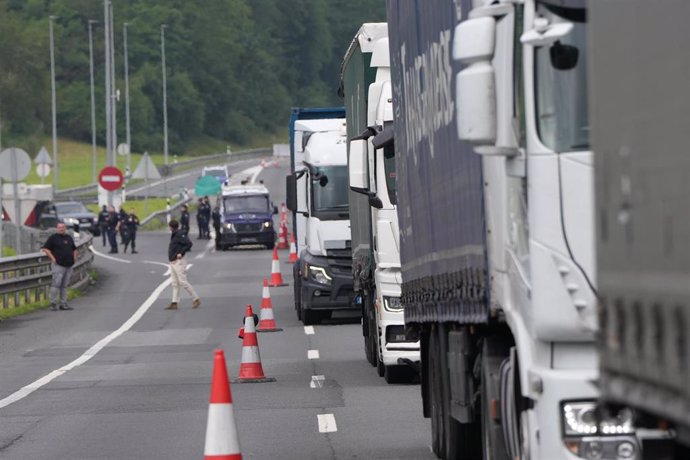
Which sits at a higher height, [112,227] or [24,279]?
[112,227]

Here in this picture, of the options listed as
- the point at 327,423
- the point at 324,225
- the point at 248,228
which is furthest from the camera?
the point at 248,228

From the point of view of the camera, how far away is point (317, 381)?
18.1m

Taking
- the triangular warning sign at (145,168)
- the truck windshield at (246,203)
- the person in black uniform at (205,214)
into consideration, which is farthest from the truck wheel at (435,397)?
the person in black uniform at (205,214)

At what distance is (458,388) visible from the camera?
391 inches

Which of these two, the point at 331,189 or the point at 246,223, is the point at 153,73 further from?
the point at 331,189

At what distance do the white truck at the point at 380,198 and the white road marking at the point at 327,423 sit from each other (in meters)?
1.90

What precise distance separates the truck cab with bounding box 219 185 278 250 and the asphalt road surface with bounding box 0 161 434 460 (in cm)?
2498

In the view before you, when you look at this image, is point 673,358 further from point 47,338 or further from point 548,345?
point 47,338

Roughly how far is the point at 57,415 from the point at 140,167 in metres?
49.3

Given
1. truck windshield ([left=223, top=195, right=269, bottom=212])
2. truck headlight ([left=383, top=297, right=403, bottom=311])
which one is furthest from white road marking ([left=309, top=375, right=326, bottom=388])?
truck windshield ([left=223, top=195, right=269, bottom=212])

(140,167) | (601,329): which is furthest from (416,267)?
(140,167)

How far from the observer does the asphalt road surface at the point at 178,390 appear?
42.5ft

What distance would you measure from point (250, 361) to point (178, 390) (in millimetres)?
879

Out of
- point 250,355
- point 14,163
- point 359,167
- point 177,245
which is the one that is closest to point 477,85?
point 359,167
